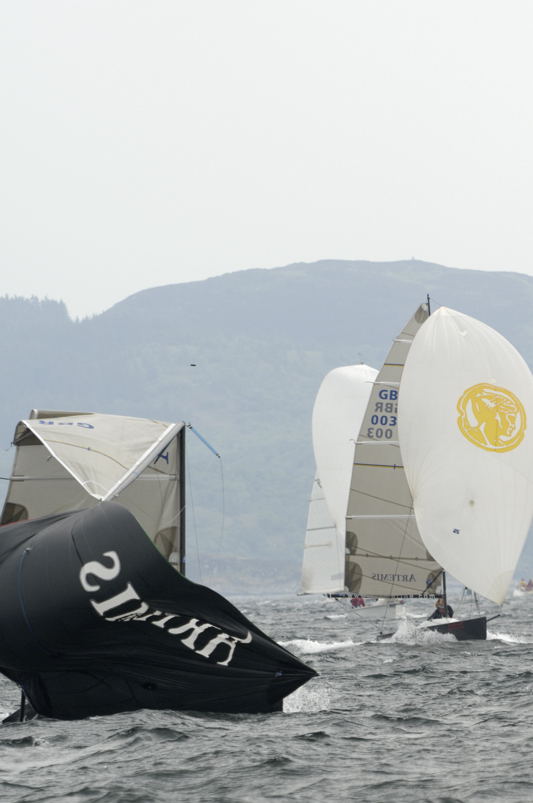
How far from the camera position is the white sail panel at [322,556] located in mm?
60000

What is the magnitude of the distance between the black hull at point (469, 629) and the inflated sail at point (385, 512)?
418 cm

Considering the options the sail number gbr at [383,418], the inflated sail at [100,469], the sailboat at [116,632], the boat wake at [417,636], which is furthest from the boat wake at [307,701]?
the sail number gbr at [383,418]

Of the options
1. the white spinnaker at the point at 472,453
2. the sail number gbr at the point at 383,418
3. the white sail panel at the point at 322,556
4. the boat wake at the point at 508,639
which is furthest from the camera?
the white sail panel at the point at 322,556

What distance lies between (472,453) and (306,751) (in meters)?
17.2

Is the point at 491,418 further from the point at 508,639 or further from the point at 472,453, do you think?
the point at 508,639

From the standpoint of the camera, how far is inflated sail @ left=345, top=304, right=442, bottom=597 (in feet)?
125

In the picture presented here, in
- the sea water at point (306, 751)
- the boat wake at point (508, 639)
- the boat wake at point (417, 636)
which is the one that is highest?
the sea water at point (306, 751)

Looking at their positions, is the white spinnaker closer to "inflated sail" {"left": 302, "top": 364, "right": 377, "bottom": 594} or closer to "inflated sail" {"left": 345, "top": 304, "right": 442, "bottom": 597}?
"inflated sail" {"left": 345, "top": 304, "right": 442, "bottom": 597}

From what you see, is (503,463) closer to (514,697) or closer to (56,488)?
(514,697)

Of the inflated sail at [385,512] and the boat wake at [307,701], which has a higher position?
the inflated sail at [385,512]

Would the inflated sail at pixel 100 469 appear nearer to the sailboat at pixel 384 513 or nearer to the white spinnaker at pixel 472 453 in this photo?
the white spinnaker at pixel 472 453

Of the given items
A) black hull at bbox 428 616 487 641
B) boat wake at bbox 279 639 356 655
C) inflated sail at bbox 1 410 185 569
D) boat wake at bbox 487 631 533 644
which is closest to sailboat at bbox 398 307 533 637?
black hull at bbox 428 616 487 641

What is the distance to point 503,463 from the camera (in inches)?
1254

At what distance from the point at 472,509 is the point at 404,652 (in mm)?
3931
